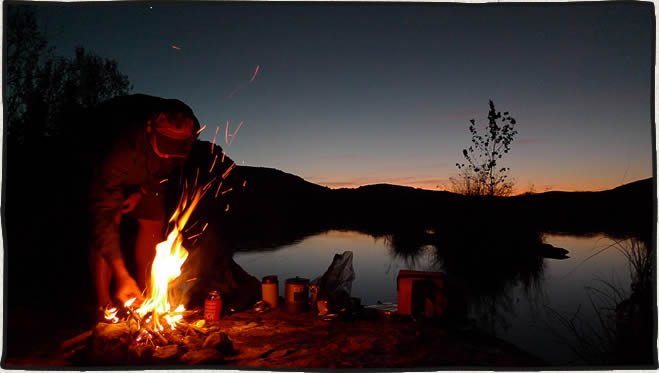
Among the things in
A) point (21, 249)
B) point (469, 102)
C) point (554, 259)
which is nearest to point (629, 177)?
point (469, 102)

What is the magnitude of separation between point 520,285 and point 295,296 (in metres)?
3.67

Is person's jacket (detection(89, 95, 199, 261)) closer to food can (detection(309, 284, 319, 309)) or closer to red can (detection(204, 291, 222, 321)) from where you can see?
red can (detection(204, 291, 222, 321))

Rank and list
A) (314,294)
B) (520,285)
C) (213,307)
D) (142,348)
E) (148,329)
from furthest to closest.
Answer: (520,285)
(314,294)
(213,307)
(148,329)
(142,348)

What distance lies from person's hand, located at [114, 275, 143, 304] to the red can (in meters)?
0.53

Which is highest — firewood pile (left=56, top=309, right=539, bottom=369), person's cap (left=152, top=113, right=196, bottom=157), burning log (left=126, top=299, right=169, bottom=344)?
person's cap (left=152, top=113, right=196, bottom=157)

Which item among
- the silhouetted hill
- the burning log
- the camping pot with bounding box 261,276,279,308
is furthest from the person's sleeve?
the silhouetted hill

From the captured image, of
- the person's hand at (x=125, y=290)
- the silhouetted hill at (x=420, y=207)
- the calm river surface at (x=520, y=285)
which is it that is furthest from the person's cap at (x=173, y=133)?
the silhouetted hill at (x=420, y=207)

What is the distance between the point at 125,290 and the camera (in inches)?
134

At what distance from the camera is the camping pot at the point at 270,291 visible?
4.15 meters

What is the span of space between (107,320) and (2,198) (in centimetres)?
105

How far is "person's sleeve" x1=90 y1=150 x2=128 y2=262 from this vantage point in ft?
11.1

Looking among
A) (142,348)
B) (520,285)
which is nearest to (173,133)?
(142,348)

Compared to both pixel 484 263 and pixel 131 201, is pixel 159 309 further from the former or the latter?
pixel 484 263

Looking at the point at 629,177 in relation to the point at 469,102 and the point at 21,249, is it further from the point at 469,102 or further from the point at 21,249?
the point at 21,249
